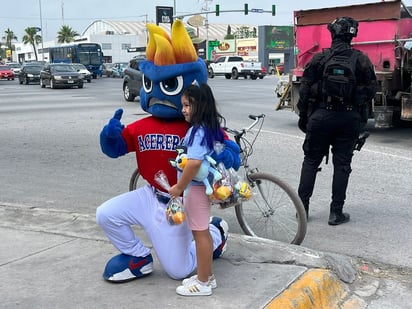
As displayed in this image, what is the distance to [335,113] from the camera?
502cm

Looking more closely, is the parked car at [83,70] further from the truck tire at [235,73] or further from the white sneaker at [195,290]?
the white sneaker at [195,290]

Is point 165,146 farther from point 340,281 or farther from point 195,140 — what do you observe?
point 340,281

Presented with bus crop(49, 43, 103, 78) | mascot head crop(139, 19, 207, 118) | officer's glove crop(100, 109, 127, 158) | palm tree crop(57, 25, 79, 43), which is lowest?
officer's glove crop(100, 109, 127, 158)

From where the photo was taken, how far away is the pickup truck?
42844 millimetres

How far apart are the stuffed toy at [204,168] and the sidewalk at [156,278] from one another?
0.75 metres

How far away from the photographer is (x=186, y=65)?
11.7ft

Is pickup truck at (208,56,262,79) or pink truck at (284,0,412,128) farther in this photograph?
pickup truck at (208,56,262,79)

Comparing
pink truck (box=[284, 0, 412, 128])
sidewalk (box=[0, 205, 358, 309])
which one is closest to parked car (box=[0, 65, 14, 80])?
pink truck (box=[284, 0, 412, 128])

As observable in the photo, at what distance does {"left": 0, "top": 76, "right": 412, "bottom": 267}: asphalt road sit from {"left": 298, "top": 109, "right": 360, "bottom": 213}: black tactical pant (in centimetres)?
38

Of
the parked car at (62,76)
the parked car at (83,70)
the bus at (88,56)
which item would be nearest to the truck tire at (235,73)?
the parked car at (83,70)

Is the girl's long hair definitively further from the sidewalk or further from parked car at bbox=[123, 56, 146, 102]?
parked car at bbox=[123, 56, 146, 102]

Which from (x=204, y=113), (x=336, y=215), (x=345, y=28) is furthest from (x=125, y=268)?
(x=345, y=28)

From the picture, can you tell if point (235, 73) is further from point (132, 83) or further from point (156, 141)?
point (156, 141)

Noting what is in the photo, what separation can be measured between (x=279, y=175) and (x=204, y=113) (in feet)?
14.2
